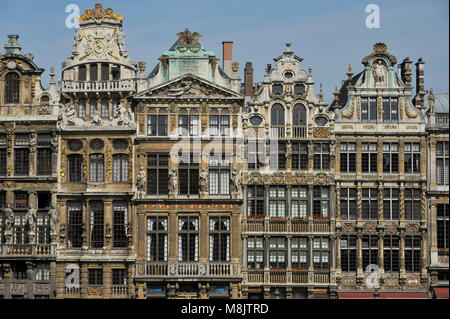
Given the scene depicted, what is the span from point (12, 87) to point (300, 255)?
18715 mm

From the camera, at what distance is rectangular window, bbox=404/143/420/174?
5150 centimetres

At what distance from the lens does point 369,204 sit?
51.1 metres

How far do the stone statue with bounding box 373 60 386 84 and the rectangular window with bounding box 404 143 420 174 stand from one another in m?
3.91

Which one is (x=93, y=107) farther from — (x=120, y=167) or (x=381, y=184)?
(x=381, y=184)

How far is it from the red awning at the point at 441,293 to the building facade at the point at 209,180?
142mm

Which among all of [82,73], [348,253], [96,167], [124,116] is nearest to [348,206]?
[348,253]

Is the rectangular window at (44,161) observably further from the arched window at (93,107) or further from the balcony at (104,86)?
the balcony at (104,86)

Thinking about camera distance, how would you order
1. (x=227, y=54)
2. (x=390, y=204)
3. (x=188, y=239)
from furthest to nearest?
(x=227, y=54)
(x=390, y=204)
(x=188, y=239)

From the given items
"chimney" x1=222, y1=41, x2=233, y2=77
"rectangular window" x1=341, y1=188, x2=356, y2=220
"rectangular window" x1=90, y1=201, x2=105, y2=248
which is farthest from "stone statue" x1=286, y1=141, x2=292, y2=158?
Result: "rectangular window" x1=90, y1=201, x2=105, y2=248

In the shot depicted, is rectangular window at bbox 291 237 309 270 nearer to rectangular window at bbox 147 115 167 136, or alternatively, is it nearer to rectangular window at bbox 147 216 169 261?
rectangular window at bbox 147 216 169 261

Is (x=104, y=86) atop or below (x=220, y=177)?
atop

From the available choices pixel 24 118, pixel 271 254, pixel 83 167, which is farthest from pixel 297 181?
pixel 24 118

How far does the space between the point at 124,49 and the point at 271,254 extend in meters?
14.1

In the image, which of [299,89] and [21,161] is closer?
[21,161]
